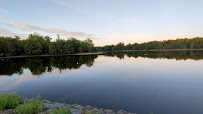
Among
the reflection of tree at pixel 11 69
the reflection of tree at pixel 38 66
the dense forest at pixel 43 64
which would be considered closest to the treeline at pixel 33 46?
the dense forest at pixel 43 64

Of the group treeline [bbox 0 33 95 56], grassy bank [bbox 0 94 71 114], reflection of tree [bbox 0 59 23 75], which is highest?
treeline [bbox 0 33 95 56]

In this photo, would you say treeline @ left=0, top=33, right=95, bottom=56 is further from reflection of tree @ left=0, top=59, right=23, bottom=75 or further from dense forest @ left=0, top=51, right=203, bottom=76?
reflection of tree @ left=0, top=59, right=23, bottom=75

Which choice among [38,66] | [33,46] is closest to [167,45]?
[33,46]

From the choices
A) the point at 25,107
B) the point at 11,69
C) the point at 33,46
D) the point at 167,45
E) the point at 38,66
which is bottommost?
the point at 11,69

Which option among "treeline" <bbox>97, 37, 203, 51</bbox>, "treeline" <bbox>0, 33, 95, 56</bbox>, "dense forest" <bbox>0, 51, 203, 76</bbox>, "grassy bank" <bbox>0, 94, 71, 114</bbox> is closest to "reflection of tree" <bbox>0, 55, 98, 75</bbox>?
"dense forest" <bbox>0, 51, 203, 76</bbox>

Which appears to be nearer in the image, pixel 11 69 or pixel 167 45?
pixel 11 69

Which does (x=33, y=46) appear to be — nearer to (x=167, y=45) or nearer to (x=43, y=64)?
(x=43, y=64)

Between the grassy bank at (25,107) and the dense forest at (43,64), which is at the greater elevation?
the grassy bank at (25,107)

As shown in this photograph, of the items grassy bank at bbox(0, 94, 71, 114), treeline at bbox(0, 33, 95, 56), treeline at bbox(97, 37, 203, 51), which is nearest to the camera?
grassy bank at bbox(0, 94, 71, 114)

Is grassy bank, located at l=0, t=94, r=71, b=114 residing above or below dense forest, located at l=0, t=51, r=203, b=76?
above

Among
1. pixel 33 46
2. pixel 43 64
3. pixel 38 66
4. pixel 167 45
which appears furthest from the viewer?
pixel 167 45

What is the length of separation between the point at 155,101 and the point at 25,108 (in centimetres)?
673

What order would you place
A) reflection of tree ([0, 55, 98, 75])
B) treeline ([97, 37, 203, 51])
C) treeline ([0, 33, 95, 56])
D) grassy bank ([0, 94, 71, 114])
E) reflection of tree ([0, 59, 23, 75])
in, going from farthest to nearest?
treeline ([97, 37, 203, 51]) → treeline ([0, 33, 95, 56]) → reflection of tree ([0, 55, 98, 75]) → reflection of tree ([0, 59, 23, 75]) → grassy bank ([0, 94, 71, 114])

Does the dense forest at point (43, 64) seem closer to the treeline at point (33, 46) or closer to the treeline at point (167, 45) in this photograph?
the treeline at point (33, 46)
